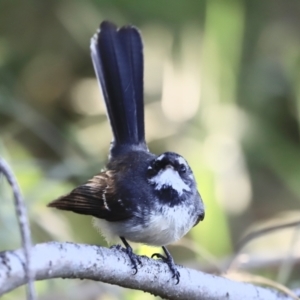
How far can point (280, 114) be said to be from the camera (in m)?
4.70

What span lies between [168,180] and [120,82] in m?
0.69

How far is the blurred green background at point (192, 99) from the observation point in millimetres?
3873

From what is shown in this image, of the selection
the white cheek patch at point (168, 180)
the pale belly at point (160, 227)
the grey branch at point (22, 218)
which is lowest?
the grey branch at point (22, 218)

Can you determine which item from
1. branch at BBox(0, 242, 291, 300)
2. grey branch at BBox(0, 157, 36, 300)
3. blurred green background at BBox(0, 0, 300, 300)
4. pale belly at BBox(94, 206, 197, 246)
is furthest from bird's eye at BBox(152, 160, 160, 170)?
blurred green background at BBox(0, 0, 300, 300)

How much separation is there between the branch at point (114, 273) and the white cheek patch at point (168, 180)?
1.24ft

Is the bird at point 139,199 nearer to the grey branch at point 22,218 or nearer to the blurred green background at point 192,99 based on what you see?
the grey branch at point 22,218

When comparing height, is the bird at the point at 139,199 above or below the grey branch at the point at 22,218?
above

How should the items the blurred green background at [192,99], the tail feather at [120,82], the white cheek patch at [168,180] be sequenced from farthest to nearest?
the blurred green background at [192,99], the tail feather at [120,82], the white cheek patch at [168,180]

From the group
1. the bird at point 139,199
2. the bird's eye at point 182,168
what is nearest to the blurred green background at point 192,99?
the bird at point 139,199

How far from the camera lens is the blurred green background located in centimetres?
387

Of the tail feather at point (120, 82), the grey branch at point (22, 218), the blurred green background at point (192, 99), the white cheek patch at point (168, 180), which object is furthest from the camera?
the blurred green background at point (192, 99)

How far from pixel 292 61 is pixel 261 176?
88cm

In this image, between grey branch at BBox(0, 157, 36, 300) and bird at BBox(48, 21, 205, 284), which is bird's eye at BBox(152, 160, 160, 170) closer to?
bird at BBox(48, 21, 205, 284)

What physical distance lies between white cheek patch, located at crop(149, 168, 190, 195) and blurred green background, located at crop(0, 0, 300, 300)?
50.2 inches
